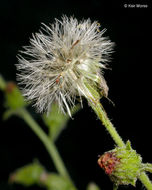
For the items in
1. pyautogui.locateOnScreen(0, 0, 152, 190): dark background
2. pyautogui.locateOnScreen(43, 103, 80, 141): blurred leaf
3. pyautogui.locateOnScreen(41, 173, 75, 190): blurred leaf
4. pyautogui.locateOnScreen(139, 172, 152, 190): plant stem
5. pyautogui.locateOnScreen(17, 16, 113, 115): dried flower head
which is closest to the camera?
pyautogui.locateOnScreen(139, 172, 152, 190): plant stem

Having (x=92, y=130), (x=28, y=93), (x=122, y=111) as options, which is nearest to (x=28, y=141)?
(x=92, y=130)

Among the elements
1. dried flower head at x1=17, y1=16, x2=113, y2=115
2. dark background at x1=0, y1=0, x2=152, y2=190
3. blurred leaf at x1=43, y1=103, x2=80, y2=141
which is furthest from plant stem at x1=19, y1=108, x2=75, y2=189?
dried flower head at x1=17, y1=16, x2=113, y2=115

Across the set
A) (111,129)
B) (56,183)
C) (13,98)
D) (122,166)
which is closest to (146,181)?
(122,166)

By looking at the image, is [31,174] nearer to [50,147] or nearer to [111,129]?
[50,147]

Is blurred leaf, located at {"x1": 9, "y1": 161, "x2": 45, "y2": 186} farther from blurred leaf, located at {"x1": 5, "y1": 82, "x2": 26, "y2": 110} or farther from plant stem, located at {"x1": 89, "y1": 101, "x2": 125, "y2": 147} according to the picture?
plant stem, located at {"x1": 89, "y1": 101, "x2": 125, "y2": 147}

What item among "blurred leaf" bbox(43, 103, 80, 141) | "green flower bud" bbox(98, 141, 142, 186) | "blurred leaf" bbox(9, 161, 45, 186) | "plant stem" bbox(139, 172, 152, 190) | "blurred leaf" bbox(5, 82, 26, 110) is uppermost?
"blurred leaf" bbox(5, 82, 26, 110)

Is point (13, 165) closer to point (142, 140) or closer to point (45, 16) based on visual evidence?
point (142, 140)

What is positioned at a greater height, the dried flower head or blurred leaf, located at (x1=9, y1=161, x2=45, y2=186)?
the dried flower head
